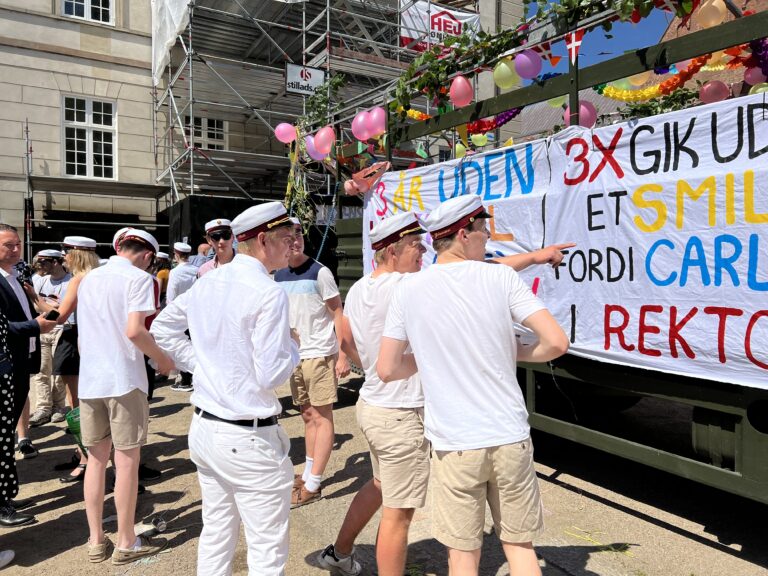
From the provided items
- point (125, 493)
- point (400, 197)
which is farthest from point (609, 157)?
point (125, 493)

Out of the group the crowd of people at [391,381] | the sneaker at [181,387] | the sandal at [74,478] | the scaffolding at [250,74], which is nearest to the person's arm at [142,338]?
the crowd of people at [391,381]

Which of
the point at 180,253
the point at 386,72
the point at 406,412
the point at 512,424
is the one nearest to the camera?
the point at 512,424

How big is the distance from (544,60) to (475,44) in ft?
2.31

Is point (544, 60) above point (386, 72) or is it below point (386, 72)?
below

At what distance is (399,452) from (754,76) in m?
4.02

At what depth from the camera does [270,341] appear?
7.23 ft

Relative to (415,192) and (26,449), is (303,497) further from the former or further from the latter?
(26,449)

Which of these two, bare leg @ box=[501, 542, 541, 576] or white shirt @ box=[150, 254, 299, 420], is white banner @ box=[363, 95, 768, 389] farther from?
white shirt @ box=[150, 254, 299, 420]

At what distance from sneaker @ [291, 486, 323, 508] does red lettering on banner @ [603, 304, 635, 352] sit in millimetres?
2220

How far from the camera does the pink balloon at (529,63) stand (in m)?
4.17

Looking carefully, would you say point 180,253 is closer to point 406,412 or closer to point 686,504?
point 406,412

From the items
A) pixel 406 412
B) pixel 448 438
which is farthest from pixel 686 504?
pixel 448 438

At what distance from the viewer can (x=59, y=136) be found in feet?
49.5

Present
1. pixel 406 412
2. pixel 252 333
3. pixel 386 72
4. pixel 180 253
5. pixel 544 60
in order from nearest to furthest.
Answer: pixel 252 333 → pixel 406 412 → pixel 544 60 → pixel 180 253 → pixel 386 72
